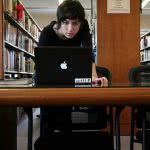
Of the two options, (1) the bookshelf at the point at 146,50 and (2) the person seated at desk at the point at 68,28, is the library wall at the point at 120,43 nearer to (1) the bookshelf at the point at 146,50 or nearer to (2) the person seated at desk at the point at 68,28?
(2) the person seated at desk at the point at 68,28

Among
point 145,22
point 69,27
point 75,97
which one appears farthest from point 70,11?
point 145,22

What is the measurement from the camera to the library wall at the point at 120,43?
3344 mm

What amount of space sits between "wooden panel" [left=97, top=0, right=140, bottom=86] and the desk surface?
2.78 metres

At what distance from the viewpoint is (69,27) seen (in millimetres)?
1809

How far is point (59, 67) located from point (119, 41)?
2391mm

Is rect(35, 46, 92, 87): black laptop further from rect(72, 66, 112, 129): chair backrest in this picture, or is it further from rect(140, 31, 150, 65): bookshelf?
rect(140, 31, 150, 65): bookshelf

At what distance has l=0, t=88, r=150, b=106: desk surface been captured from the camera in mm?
578

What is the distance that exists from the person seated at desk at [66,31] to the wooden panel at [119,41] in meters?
1.33

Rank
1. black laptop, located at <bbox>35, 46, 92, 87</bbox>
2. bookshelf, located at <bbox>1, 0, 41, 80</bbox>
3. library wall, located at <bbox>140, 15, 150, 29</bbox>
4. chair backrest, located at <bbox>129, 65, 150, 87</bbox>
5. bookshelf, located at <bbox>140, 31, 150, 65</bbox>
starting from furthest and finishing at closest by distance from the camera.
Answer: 1. library wall, located at <bbox>140, 15, 150, 29</bbox>
2. bookshelf, located at <bbox>140, 31, 150, 65</bbox>
3. bookshelf, located at <bbox>1, 0, 41, 80</bbox>
4. chair backrest, located at <bbox>129, 65, 150, 87</bbox>
5. black laptop, located at <bbox>35, 46, 92, 87</bbox>

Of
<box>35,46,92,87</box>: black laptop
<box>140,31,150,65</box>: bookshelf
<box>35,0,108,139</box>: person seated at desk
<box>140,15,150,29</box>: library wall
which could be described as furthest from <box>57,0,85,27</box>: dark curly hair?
<box>140,15,150,29</box>: library wall

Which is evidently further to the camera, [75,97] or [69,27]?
[69,27]

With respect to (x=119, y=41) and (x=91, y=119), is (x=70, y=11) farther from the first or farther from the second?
(x=119, y=41)

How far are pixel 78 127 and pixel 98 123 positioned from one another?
130 millimetres

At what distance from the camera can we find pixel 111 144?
48.3 inches
